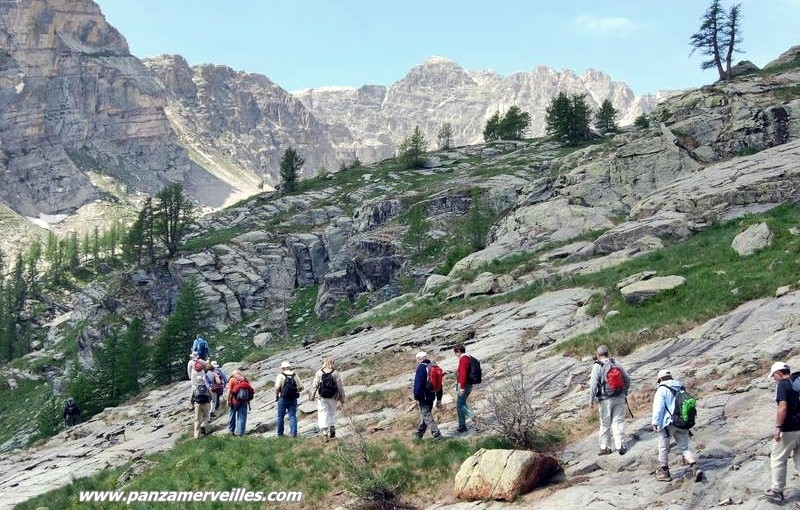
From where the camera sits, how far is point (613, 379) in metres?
12.7

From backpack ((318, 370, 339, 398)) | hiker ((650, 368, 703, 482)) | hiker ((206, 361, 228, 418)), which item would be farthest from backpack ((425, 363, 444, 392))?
hiker ((206, 361, 228, 418))

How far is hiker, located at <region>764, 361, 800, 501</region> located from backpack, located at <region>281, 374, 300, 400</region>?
1157 centimetres

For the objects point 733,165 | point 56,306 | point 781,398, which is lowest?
point 56,306

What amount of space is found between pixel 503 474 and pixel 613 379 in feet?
9.90

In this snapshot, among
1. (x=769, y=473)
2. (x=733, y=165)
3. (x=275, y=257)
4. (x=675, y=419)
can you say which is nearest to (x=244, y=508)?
(x=675, y=419)

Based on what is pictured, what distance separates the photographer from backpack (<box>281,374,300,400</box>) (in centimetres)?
1736

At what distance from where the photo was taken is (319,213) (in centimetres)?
7350

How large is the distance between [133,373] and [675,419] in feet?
129

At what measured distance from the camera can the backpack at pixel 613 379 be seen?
12562 mm

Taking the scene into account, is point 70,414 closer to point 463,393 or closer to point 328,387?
point 328,387

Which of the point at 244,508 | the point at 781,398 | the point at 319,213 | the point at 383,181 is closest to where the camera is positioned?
the point at 781,398

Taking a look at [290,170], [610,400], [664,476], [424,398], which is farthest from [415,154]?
[664,476]

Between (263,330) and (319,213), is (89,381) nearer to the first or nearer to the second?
(263,330)

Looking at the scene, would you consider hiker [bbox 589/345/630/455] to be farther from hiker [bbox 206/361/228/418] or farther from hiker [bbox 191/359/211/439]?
hiker [bbox 206/361/228/418]
